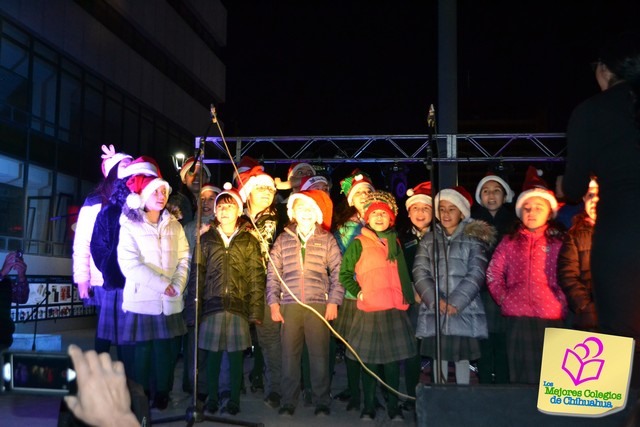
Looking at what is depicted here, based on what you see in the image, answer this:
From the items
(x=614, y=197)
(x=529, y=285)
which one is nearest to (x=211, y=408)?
(x=529, y=285)

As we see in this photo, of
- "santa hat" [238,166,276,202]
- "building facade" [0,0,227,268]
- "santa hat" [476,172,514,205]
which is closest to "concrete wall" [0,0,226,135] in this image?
"building facade" [0,0,227,268]

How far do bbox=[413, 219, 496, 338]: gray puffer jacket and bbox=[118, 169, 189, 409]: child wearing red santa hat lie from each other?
1958 mm

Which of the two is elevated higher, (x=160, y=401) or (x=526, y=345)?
(x=526, y=345)

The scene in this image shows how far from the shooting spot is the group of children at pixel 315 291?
16.6 ft

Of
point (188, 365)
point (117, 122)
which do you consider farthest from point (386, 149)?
point (188, 365)

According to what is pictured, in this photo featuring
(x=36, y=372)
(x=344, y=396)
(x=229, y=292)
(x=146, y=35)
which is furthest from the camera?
(x=146, y=35)

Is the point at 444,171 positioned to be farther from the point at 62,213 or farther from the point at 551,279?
the point at 62,213

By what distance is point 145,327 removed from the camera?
16.6 ft

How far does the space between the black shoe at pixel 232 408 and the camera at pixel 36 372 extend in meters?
4.18

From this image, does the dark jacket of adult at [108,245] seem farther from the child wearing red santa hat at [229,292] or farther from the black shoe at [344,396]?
the black shoe at [344,396]

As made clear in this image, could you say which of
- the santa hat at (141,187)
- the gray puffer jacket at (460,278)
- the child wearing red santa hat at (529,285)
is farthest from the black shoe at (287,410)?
the santa hat at (141,187)

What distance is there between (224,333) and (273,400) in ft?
2.49

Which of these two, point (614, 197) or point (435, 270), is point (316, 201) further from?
point (614, 197)

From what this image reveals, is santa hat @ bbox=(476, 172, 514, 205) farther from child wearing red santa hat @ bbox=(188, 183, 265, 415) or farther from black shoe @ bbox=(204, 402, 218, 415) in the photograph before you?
black shoe @ bbox=(204, 402, 218, 415)
